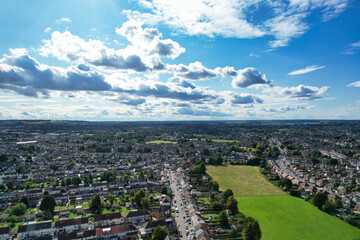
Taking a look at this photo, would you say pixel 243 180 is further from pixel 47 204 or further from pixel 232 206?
pixel 47 204

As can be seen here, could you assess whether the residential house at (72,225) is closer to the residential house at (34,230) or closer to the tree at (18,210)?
the residential house at (34,230)

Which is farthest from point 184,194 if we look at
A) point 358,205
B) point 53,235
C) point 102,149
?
point 102,149

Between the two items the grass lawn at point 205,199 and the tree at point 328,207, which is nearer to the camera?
the tree at point 328,207

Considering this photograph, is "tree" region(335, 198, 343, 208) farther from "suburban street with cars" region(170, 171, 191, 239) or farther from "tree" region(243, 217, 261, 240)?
"suburban street with cars" region(170, 171, 191, 239)

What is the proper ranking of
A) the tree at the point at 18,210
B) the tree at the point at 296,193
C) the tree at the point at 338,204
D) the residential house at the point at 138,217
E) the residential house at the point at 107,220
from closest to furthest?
the residential house at the point at 107,220 → the residential house at the point at 138,217 → the tree at the point at 18,210 → the tree at the point at 338,204 → the tree at the point at 296,193

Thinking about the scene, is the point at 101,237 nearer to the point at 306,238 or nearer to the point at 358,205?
the point at 306,238

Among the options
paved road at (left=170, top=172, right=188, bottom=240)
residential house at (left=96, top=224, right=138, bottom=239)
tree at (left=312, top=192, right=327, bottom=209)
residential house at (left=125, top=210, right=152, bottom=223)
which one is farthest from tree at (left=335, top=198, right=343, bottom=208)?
residential house at (left=96, top=224, right=138, bottom=239)

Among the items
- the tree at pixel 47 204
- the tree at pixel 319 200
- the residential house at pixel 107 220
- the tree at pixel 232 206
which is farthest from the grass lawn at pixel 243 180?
the tree at pixel 47 204
